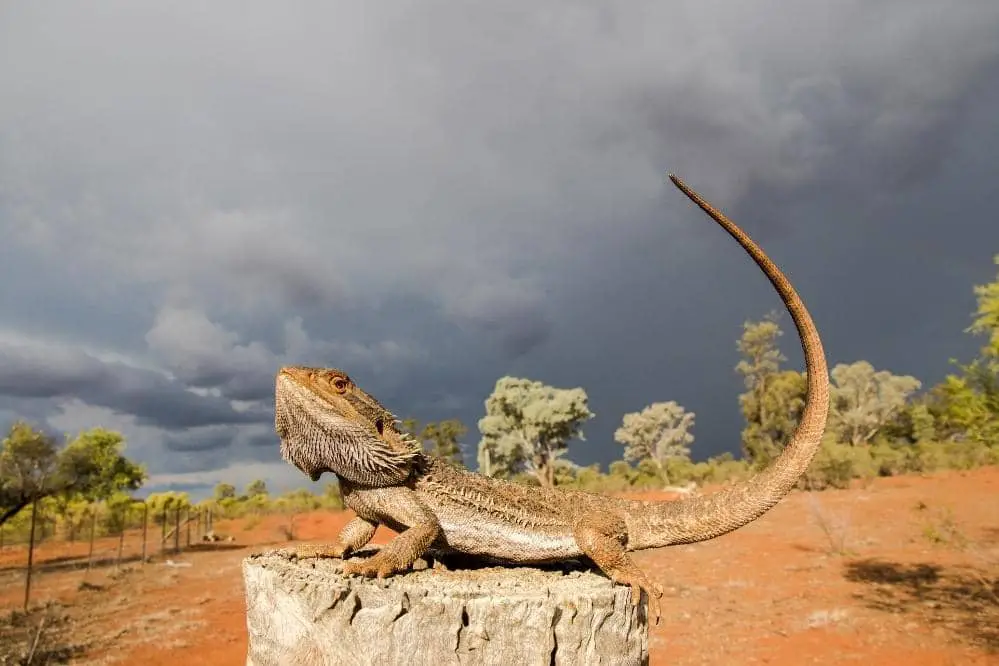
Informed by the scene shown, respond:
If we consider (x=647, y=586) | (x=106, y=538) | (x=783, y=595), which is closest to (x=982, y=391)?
(x=783, y=595)

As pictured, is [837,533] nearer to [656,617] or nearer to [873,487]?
[873,487]

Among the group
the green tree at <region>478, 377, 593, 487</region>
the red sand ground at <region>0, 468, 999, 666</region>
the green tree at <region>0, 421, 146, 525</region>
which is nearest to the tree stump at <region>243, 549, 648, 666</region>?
the red sand ground at <region>0, 468, 999, 666</region>

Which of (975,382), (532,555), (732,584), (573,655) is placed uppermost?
A: (975,382)

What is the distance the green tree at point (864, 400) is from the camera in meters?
45.2

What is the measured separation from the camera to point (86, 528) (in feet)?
103

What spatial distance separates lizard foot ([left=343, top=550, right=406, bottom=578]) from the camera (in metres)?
2.79

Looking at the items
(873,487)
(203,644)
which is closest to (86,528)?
(203,644)

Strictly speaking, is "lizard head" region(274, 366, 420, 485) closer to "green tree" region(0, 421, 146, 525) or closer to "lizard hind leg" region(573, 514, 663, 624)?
"lizard hind leg" region(573, 514, 663, 624)

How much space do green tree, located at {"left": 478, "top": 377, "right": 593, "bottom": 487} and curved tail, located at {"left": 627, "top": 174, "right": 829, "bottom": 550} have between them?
3204 centimetres

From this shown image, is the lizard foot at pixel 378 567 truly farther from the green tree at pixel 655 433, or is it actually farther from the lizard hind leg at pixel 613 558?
the green tree at pixel 655 433

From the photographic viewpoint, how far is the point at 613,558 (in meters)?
3.13

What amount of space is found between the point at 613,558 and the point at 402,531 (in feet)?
3.41

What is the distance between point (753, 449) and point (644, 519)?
39.3 meters

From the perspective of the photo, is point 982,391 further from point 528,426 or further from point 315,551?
point 528,426
